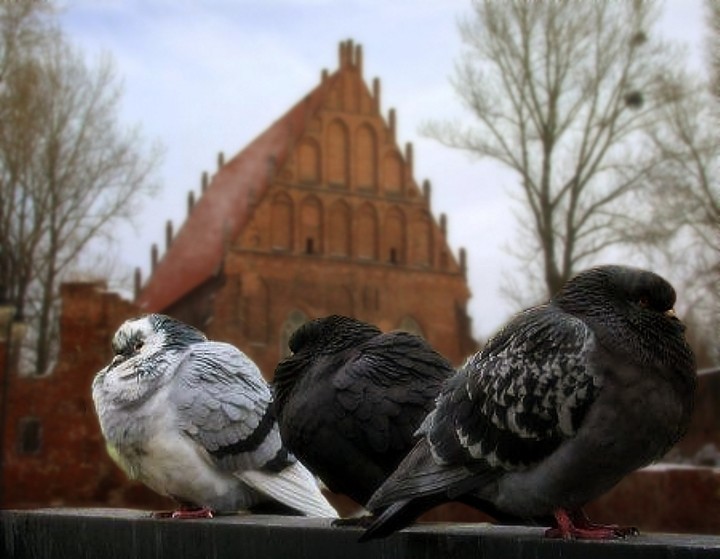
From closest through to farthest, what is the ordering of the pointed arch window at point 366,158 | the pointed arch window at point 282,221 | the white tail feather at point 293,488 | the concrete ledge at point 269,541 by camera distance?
1. the concrete ledge at point 269,541
2. the white tail feather at point 293,488
3. the pointed arch window at point 282,221
4. the pointed arch window at point 366,158

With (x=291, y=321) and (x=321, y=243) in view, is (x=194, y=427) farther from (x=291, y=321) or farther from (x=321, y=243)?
(x=321, y=243)

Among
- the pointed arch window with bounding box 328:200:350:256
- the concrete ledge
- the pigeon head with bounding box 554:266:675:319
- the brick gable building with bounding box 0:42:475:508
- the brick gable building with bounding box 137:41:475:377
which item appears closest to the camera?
the concrete ledge

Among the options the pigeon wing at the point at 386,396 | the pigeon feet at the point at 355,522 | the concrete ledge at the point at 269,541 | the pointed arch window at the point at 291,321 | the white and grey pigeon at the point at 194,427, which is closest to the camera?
the concrete ledge at the point at 269,541

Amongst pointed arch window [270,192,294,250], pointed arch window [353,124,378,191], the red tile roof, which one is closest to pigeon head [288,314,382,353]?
the red tile roof

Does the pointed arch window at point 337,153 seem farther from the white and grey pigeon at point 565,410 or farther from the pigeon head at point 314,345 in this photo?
the white and grey pigeon at point 565,410

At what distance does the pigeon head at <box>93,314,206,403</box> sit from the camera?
3.55 meters

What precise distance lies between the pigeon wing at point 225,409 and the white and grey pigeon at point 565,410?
108 centimetres

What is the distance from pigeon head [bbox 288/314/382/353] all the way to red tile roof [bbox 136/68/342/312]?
91.1 feet

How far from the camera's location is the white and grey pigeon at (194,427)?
11.6 feet

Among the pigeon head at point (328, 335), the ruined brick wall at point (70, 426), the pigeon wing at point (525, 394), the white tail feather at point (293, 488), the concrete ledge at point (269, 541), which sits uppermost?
the ruined brick wall at point (70, 426)

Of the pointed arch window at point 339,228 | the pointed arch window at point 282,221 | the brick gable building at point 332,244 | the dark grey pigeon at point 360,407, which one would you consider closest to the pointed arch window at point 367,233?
the brick gable building at point 332,244

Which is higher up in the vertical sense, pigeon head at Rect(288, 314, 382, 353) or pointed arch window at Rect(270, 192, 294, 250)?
pointed arch window at Rect(270, 192, 294, 250)

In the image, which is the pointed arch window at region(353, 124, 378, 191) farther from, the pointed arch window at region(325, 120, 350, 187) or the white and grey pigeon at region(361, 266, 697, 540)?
the white and grey pigeon at region(361, 266, 697, 540)

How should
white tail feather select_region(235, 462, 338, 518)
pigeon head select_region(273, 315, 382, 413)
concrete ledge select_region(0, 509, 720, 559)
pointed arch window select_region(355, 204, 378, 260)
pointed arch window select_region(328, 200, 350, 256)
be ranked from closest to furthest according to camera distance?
concrete ledge select_region(0, 509, 720, 559) → pigeon head select_region(273, 315, 382, 413) → white tail feather select_region(235, 462, 338, 518) → pointed arch window select_region(328, 200, 350, 256) → pointed arch window select_region(355, 204, 378, 260)
